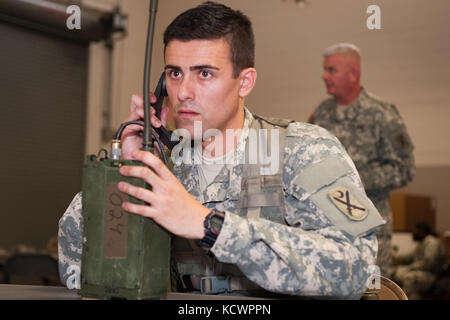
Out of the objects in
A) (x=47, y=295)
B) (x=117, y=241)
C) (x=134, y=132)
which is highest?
(x=134, y=132)

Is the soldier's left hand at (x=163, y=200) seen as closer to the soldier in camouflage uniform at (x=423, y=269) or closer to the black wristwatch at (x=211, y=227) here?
the black wristwatch at (x=211, y=227)

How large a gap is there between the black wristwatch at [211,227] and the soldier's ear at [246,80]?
59 cm

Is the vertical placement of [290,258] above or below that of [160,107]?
below

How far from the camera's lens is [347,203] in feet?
3.75

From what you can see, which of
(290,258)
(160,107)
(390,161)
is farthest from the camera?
(390,161)

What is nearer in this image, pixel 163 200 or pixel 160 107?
pixel 163 200

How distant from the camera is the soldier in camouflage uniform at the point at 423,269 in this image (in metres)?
5.07

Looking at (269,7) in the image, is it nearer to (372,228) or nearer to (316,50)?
(316,50)

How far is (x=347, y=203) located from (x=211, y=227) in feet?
1.08

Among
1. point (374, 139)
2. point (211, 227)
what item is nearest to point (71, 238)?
point (211, 227)

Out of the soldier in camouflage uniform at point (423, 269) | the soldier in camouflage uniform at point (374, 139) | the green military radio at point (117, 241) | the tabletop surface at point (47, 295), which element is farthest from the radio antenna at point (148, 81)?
the soldier in camouflage uniform at point (423, 269)

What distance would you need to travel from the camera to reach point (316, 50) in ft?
16.9

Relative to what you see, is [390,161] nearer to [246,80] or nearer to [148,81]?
[246,80]

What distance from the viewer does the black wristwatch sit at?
3.16 ft
